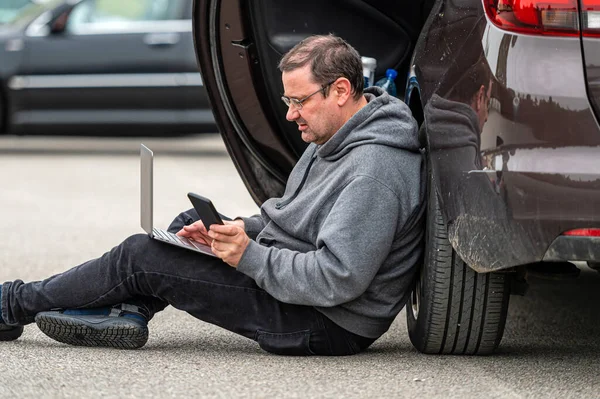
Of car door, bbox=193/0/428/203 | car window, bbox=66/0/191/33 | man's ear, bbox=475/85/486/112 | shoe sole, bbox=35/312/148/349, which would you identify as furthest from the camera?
car window, bbox=66/0/191/33

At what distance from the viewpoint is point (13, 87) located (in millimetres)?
10547

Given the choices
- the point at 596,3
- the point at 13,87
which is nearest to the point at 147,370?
the point at 596,3

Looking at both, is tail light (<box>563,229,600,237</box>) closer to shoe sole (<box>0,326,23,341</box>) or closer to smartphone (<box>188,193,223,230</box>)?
smartphone (<box>188,193,223,230</box>)

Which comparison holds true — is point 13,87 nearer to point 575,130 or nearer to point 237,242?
point 237,242

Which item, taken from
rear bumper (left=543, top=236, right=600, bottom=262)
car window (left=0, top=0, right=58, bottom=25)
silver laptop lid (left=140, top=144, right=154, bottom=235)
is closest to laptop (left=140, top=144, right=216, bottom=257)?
silver laptop lid (left=140, top=144, right=154, bottom=235)

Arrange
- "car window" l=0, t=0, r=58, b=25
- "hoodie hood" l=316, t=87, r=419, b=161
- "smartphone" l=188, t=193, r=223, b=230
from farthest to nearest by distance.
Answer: "car window" l=0, t=0, r=58, b=25 → "hoodie hood" l=316, t=87, r=419, b=161 → "smartphone" l=188, t=193, r=223, b=230

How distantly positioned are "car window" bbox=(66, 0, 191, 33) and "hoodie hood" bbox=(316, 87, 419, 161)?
766 centimetres

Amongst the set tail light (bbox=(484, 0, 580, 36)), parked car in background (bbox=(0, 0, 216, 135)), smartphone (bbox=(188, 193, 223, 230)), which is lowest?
parked car in background (bbox=(0, 0, 216, 135))

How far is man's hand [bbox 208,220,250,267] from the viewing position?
3.18m

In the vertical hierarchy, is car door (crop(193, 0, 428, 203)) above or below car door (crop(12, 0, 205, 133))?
above

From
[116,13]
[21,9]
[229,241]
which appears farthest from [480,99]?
[21,9]

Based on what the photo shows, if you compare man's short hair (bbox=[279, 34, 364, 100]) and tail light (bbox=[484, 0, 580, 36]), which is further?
man's short hair (bbox=[279, 34, 364, 100])

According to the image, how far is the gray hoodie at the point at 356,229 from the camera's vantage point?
A: 10.3 ft

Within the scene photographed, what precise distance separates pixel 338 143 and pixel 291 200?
275 millimetres
